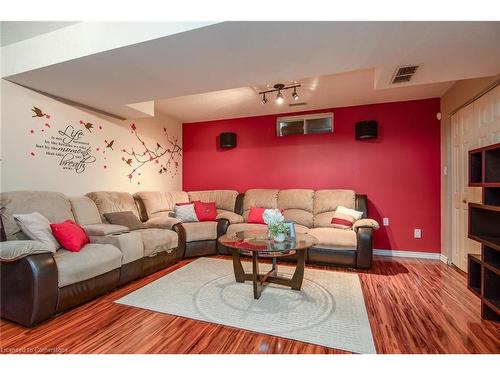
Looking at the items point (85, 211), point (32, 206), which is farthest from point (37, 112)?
point (85, 211)

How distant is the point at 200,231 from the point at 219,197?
104 centimetres

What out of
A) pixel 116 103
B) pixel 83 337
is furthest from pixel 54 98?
pixel 83 337

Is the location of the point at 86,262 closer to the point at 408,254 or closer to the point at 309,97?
the point at 309,97

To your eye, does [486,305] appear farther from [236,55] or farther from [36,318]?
[36,318]

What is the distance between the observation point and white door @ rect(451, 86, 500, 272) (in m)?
2.50

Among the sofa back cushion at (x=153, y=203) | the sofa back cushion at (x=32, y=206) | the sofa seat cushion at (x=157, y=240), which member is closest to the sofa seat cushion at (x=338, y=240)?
the sofa seat cushion at (x=157, y=240)

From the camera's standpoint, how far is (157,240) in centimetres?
308

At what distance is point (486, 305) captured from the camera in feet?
6.48

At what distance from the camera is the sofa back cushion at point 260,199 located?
4328 millimetres

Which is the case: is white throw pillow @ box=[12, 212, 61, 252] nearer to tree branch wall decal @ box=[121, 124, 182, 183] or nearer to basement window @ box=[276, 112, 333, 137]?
tree branch wall decal @ box=[121, 124, 182, 183]

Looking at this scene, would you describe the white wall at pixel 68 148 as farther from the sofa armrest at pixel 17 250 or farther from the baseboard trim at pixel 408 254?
the baseboard trim at pixel 408 254

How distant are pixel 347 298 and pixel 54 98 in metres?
3.94

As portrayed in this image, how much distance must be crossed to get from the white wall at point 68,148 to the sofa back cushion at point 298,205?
7.78ft
